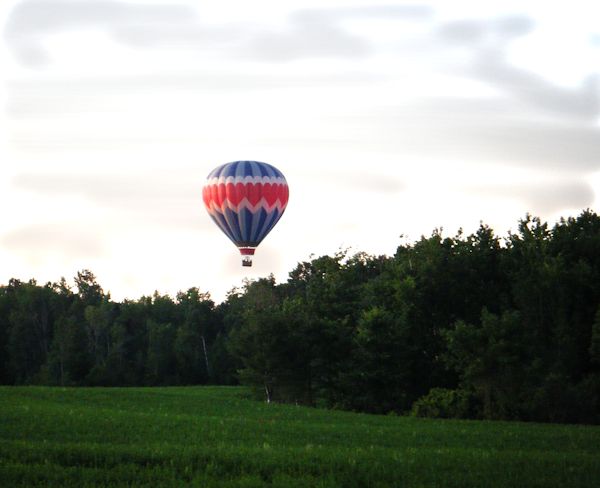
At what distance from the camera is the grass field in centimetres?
2375

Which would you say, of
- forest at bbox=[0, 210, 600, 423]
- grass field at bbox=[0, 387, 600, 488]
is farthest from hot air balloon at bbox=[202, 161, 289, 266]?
grass field at bbox=[0, 387, 600, 488]

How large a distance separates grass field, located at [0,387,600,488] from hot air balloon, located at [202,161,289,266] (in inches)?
714

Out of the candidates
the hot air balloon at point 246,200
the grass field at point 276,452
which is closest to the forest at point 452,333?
the hot air balloon at point 246,200

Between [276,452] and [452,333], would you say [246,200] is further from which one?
[276,452]

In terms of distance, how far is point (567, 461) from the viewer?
27875 mm

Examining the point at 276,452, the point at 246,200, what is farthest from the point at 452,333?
the point at 276,452

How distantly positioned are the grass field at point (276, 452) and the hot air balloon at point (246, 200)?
18147 millimetres

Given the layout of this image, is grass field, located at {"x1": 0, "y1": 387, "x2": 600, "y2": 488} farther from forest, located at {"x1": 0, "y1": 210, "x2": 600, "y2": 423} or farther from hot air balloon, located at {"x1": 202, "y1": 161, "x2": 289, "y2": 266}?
hot air balloon, located at {"x1": 202, "y1": 161, "x2": 289, "y2": 266}

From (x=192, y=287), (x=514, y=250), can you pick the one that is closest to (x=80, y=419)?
(x=514, y=250)

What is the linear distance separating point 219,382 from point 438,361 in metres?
56.8

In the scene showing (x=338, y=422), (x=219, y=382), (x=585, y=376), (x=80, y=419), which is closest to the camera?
(x=80, y=419)

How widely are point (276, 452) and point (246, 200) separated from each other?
3229 cm

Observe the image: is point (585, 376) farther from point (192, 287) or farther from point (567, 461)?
point (192, 287)

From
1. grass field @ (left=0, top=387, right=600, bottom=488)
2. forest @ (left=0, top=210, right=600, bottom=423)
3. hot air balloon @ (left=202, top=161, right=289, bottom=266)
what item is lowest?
grass field @ (left=0, top=387, right=600, bottom=488)
